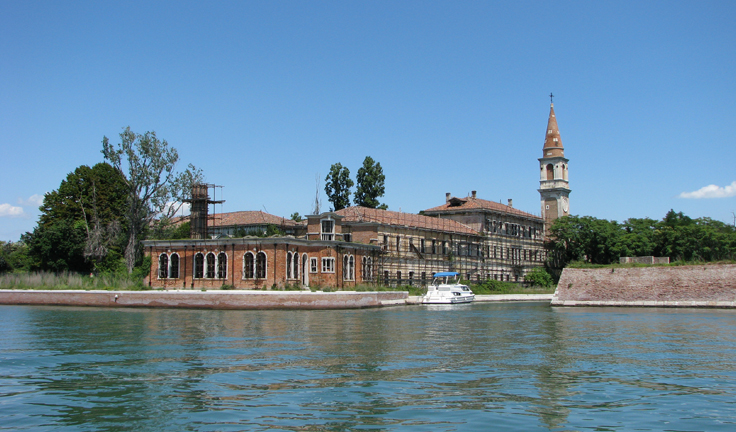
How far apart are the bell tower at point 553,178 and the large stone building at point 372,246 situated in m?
0.11

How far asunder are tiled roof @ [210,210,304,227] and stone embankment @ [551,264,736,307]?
2700cm

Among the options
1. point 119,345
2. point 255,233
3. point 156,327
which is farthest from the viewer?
Result: point 255,233

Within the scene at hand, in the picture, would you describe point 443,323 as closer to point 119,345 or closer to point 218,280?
point 119,345

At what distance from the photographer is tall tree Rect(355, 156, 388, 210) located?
67.1m

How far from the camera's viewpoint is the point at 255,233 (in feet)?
185

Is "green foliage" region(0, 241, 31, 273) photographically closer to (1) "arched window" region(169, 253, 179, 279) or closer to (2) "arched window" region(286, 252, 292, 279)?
(1) "arched window" region(169, 253, 179, 279)

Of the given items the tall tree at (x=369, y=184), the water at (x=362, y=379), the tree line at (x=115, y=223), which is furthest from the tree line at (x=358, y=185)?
the water at (x=362, y=379)

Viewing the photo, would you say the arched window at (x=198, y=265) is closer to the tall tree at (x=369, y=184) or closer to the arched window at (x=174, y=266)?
the arched window at (x=174, y=266)

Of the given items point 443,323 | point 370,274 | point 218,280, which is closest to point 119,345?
point 443,323

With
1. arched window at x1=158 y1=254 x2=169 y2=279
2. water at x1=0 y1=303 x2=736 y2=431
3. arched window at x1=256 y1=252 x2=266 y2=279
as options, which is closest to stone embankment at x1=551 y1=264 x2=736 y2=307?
water at x1=0 y1=303 x2=736 y2=431

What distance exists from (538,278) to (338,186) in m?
22.6

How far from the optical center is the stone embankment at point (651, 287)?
129 ft

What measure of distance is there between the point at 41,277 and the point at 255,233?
56.9ft

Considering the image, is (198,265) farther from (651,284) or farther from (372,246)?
(651,284)
